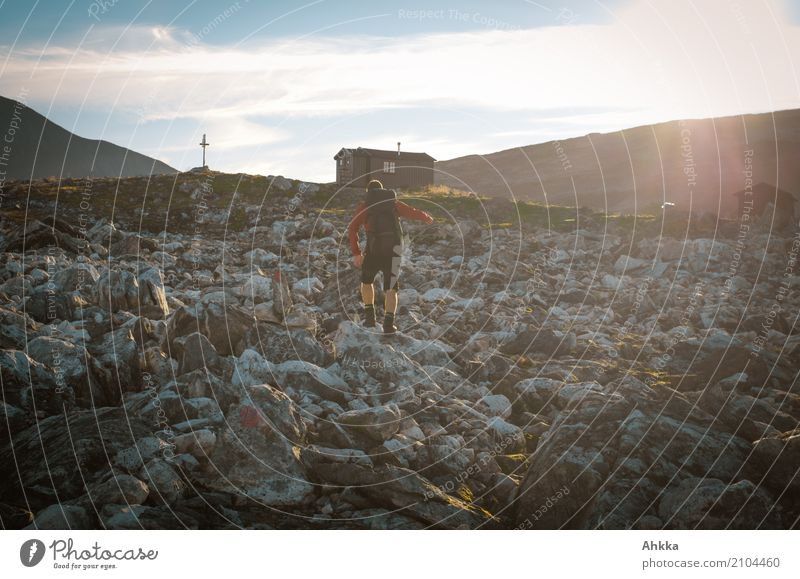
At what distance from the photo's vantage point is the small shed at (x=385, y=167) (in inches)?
2019

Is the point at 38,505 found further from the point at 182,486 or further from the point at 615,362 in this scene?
the point at 615,362

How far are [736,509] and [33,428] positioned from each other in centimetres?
694

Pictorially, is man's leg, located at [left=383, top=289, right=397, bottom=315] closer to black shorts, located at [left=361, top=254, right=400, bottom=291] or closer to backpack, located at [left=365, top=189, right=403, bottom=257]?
black shorts, located at [left=361, top=254, right=400, bottom=291]

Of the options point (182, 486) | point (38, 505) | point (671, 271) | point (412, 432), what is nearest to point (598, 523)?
point (412, 432)

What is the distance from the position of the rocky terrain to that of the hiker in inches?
27.8

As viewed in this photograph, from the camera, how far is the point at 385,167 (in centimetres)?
5228

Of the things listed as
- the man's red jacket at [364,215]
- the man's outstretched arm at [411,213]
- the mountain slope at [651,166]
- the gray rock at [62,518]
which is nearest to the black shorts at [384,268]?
the man's red jacket at [364,215]

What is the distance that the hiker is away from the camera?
37.4 ft

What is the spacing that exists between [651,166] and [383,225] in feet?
405

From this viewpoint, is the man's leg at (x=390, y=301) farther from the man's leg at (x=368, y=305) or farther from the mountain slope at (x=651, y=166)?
the mountain slope at (x=651, y=166)

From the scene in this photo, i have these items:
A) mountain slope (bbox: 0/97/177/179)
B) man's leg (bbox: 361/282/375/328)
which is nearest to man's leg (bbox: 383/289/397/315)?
man's leg (bbox: 361/282/375/328)

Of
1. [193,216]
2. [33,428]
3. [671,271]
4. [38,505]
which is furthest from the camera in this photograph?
[193,216]

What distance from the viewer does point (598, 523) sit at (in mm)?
6113

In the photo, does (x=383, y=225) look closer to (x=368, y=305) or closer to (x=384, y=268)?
(x=384, y=268)
